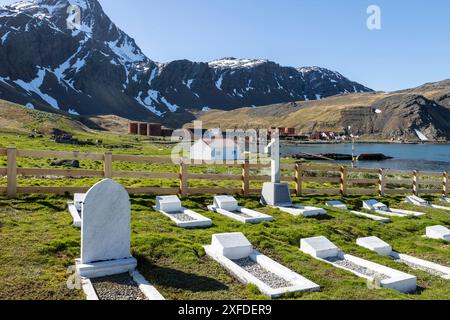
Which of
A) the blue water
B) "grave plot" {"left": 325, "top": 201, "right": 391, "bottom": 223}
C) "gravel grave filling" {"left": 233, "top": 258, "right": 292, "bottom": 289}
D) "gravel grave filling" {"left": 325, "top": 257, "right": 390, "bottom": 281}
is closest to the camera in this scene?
"gravel grave filling" {"left": 233, "top": 258, "right": 292, "bottom": 289}

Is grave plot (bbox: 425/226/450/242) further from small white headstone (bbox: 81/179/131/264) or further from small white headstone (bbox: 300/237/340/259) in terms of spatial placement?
small white headstone (bbox: 81/179/131/264)

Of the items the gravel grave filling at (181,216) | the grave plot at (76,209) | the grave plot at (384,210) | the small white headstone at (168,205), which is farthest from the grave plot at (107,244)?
the grave plot at (384,210)

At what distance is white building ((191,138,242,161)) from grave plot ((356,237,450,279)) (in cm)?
3634

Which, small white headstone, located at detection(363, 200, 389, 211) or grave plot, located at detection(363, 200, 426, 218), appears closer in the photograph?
grave plot, located at detection(363, 200, 426, 218)

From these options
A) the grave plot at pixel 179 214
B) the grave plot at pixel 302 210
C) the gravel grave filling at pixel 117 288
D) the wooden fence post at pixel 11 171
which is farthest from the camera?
the grave plot at pixel 302 210

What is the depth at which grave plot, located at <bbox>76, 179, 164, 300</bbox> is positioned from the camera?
23.9ft

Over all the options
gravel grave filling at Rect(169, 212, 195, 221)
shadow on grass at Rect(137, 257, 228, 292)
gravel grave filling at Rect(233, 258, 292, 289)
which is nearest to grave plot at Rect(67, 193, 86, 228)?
gravel grave filling at Rect(169, 212, 195, 221)

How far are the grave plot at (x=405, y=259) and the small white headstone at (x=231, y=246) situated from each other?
356cm

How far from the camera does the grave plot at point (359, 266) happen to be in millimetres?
7875

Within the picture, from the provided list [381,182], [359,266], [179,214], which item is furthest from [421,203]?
[179,214]

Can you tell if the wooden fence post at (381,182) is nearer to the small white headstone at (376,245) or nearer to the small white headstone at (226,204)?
the small white headstone at (226,204)

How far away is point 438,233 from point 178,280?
8.92 meters
